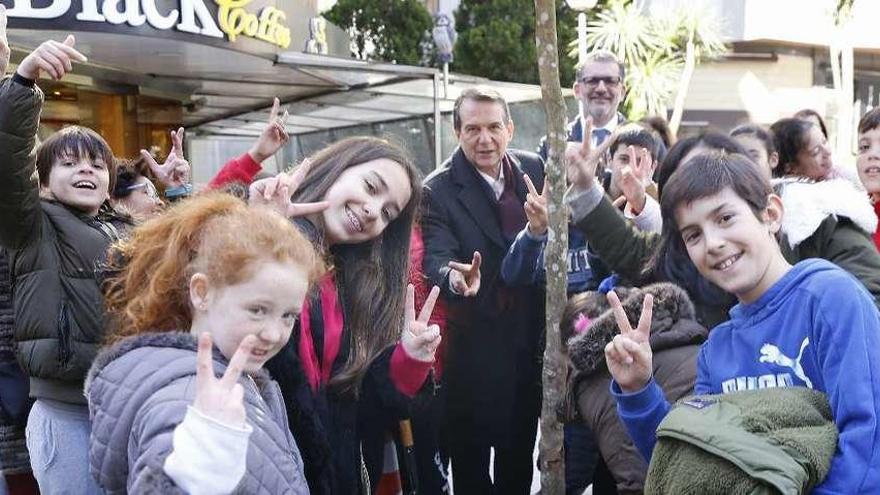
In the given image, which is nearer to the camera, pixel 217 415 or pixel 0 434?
pixel 217 415

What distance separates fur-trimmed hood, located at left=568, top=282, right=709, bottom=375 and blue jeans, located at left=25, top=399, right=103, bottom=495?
1671mm

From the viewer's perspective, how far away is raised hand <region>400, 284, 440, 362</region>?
9.67 feet

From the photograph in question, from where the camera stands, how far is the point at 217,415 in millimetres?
1714

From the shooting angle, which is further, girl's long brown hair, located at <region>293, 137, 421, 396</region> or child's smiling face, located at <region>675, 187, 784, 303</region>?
girl's long brown hair, located at <region>293, 137, 421, 396</region>

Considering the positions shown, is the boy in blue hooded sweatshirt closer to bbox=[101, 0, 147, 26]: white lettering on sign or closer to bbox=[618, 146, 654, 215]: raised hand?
bbox=[618, 146, 654, 215]: raised hand

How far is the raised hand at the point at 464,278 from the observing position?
3.67 m

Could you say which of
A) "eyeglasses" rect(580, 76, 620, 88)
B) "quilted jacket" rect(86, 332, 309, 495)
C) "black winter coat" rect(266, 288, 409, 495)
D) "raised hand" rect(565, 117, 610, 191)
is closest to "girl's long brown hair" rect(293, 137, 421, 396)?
"black winter coat" rect(266, 288, 409, 495)

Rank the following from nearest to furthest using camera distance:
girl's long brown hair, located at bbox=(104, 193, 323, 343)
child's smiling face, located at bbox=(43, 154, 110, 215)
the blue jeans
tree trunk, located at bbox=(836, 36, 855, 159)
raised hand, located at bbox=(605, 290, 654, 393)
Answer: girl's long brown hair, located at bbox=(104, 193, 323, 343), raised hand, located at bbox=(605, 290, 654, 393), the blue jeans, child's smiling face, located at bbox=(43, 154, 110, 215), tree trunk, located at bbox=(836, 36, 855, 159)

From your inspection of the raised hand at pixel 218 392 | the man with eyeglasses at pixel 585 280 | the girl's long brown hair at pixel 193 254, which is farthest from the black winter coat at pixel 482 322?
the raised hand at pixel 218 392

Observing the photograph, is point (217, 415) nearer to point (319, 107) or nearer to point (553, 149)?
point (553, 149)

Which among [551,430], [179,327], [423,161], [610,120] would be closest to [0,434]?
[179,327]

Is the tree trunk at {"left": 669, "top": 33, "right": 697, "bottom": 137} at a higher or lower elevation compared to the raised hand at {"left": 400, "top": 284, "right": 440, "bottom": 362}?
higher

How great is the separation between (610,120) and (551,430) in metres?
2.51

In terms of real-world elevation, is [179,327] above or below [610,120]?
below
